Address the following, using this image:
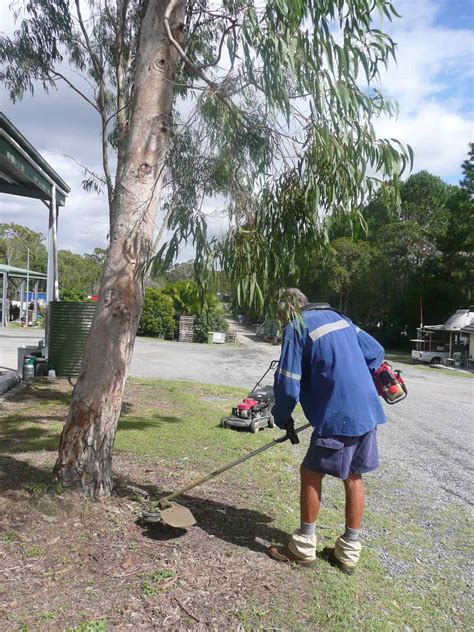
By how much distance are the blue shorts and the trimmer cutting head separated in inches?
36.5

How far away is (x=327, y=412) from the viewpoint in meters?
3.46

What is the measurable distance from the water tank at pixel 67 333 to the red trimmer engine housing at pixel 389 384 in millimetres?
7908

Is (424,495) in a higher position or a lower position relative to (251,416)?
lower

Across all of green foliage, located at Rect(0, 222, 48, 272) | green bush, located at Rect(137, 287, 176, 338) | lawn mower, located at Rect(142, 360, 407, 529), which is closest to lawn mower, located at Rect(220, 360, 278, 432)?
lawn mower, located at Rect(142, 360, 407, 529)

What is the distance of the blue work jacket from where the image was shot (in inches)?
136

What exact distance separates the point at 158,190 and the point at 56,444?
3370 mm

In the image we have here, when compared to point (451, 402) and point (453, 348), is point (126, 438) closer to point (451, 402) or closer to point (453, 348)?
point (451, 402)

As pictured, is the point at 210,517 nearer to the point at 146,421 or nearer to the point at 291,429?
the point at 291,429

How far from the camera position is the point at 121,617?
9.15 ft

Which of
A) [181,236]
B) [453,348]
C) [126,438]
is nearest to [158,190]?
[181,236]

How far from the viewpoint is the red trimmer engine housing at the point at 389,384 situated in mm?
3992

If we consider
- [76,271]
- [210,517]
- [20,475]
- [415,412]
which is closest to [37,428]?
[20,475]

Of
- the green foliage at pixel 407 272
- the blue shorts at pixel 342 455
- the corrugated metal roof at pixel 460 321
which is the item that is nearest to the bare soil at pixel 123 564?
the blue shorts at pixel 342 455

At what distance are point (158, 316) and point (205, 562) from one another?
89.4ft
